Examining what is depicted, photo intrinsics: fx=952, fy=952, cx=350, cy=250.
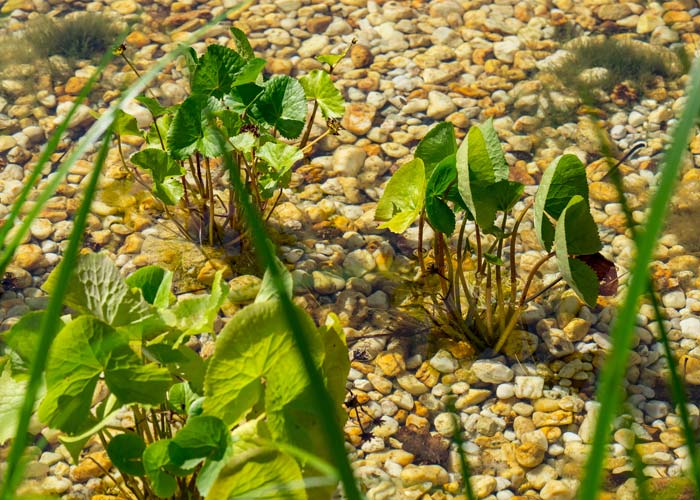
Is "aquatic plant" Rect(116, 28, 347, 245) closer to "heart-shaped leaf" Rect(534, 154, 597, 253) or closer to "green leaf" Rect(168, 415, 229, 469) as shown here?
"heart-shaped leaf" Rect(534, 154, 597, 253)

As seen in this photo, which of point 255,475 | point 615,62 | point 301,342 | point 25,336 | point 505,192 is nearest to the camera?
point 301,342

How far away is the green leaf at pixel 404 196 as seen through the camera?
1911 millimetres

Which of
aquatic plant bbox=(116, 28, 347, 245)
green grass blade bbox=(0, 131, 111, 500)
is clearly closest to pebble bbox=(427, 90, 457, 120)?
aquatic plant bbox=(116, 28, 347, 245)

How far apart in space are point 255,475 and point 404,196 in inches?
32.7

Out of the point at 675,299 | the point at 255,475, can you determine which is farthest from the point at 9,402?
the point at 675,299

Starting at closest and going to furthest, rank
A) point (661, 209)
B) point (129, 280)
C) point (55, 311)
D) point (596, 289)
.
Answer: point (661, 209), point (55, 311), point (129, 280), point (596, 289)

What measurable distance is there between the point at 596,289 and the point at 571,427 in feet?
1.14

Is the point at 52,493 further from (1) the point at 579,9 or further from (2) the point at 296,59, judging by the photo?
(1) the point at 579,9

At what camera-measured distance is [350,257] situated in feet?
7.82

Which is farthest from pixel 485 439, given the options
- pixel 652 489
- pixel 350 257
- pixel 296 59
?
pixel 296 59

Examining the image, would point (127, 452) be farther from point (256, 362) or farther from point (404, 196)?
point (404, 196)

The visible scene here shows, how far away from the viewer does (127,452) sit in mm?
1467

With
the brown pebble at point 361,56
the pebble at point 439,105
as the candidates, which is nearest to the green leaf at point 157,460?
the pebble at point 439,105

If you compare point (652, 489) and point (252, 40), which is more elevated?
point (252, 40)
